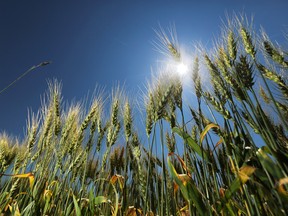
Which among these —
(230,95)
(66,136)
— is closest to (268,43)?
(230,95)

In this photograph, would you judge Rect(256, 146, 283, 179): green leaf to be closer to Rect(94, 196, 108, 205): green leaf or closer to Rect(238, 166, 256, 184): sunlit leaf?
Rect(238, 166, 256, 184): sunlit leaf

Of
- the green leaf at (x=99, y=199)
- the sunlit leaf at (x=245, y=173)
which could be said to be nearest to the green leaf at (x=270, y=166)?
the sunlit leaf at (x=245, y=173)

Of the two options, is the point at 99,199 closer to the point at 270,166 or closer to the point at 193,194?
the point at 193,194

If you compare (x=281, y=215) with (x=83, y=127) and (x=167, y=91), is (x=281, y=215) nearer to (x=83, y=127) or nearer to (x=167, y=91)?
(x=167, y=91)

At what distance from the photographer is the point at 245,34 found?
70.4 inches

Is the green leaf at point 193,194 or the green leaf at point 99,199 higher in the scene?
the green leaf at point 99,199

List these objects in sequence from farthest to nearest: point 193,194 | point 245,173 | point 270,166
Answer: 1. point 193,194
2. point 245,173
3. point 270,166

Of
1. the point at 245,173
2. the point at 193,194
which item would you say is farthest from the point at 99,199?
the point at 245,173

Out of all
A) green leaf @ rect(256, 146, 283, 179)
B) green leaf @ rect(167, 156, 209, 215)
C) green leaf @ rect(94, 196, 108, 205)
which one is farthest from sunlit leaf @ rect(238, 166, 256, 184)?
green leaf @ rect(94, 196, 108, 205)

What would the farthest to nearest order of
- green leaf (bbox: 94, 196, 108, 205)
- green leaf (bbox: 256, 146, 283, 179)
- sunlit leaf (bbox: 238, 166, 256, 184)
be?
green leaf (bbox: 94, 196, 108, 205) → sunlit leaf (bbox: 238, 166, 256, 184) → green leaf (bbox: 256, 146, 283, 179)

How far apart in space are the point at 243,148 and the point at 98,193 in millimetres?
1244

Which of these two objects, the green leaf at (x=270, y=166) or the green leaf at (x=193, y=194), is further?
the green leaf at (x=193, y=194)

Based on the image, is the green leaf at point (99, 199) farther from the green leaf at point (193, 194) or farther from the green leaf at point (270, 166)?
the green leaf at point (270, 166)

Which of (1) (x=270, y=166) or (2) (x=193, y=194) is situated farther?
(2) (x=193, y=194)
